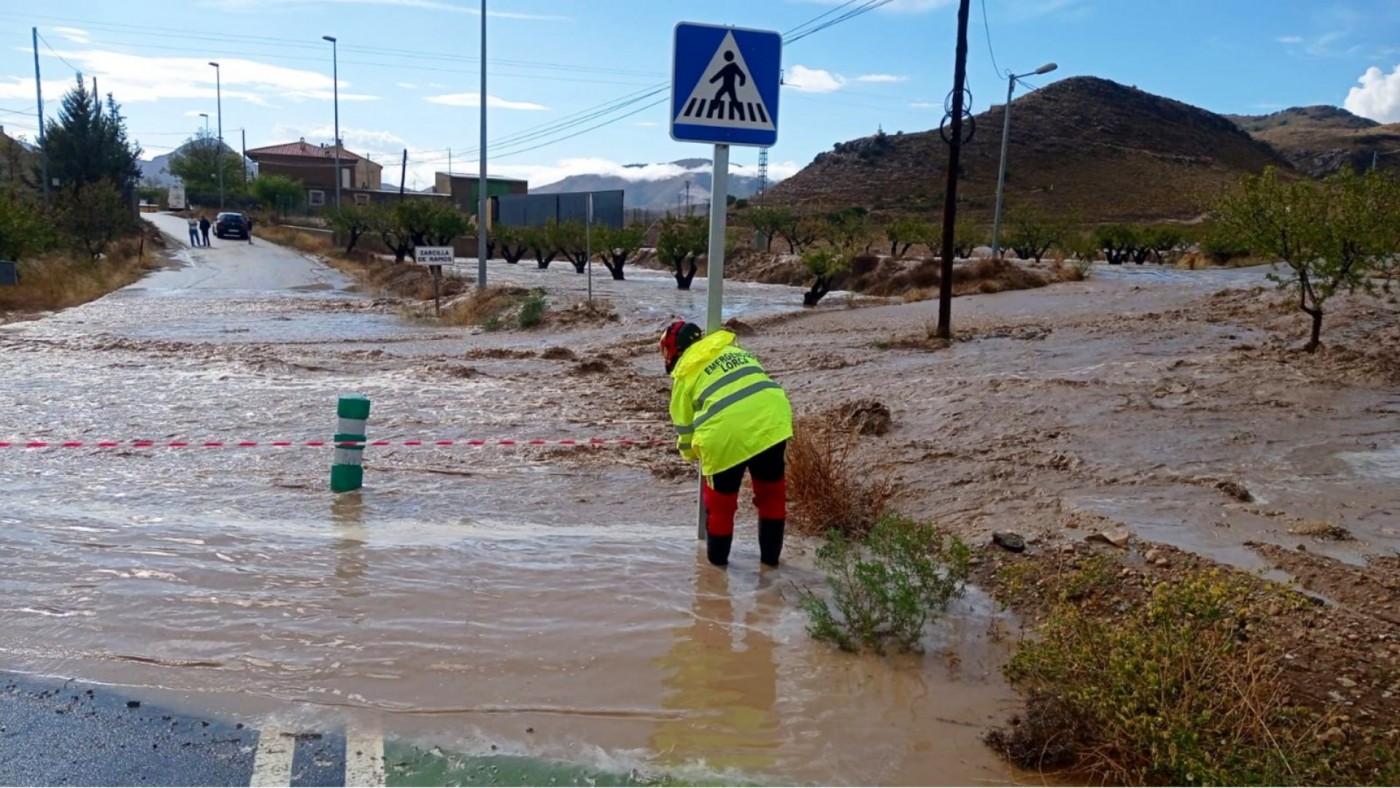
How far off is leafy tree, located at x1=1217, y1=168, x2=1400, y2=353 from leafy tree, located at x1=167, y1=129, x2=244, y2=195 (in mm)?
101376

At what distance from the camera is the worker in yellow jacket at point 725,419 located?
18.2 feet

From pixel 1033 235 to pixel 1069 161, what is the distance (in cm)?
4487

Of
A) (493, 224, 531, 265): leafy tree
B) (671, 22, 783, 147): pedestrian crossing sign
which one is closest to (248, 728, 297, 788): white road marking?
(671, 22, 783, 147): pedestrian crossing sign

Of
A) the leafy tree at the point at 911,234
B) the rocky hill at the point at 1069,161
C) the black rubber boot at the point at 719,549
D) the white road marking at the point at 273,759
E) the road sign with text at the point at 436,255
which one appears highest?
the rocky hill at the point at 1069,161

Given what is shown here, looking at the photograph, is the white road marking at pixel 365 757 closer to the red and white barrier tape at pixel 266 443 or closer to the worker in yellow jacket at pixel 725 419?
the worker in yellow jacket at pixel 725 419

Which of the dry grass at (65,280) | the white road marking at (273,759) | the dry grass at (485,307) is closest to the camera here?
the white road marking at (273,759)

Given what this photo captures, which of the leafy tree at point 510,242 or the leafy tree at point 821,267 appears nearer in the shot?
the leafy tree at point 821,267

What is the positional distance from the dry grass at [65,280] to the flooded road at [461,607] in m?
16.0

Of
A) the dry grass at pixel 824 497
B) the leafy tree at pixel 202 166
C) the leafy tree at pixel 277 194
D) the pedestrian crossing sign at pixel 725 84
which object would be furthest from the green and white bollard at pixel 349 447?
the leafy tree at pixel 202 166

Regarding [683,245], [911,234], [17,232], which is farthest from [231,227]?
[911,234]

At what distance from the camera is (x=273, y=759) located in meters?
3.79

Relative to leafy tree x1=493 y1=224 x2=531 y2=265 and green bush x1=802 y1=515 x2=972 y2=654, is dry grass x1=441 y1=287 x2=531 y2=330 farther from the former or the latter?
leafy tree x1=493 y1=224 x2=531 y2=265

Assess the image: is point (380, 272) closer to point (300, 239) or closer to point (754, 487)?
point (300, 239)

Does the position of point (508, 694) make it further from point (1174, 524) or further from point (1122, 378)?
point (1122, 378)
